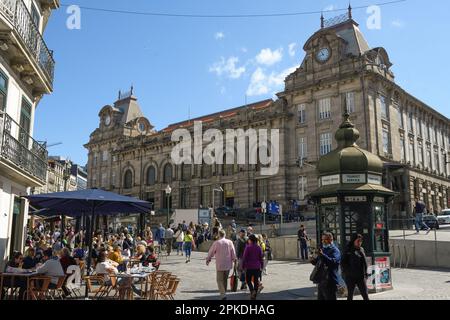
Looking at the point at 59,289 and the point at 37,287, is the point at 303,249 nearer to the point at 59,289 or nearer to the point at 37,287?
the point at 59,289

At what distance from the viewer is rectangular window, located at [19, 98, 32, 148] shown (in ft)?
48.7

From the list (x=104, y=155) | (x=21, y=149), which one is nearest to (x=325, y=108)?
(x=21, y=149)

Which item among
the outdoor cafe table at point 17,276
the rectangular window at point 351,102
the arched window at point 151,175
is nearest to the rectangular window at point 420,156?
the rectangular window at point 351,102

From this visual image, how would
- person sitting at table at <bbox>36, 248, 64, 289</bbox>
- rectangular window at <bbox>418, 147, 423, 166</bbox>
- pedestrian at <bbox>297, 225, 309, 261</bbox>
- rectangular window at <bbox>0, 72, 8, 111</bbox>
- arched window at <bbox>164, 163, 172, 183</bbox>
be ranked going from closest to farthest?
person sitting at table at <bbox>36, 248, 64, 289</bbox>, rectangular window at <bbox>0, 72, 8, 111</bbox>, pedestrian at <bbox>297, 225, 309, 261</bbox>, rectangular window at <bbox>418, 147, 423, 166</bbox>, arched window at <bbox>164, 163, 172, 183</bbox>

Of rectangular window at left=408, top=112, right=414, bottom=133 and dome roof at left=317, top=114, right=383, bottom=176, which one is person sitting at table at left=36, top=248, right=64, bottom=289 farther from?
rectangular window at left=408, top=112, right=414, bottom=133

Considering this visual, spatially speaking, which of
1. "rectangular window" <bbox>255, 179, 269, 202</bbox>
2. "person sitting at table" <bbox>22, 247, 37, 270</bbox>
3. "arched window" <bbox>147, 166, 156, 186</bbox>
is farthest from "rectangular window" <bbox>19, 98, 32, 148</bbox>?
"arched window" <bbox>147, 166, 156, 186</bbox>

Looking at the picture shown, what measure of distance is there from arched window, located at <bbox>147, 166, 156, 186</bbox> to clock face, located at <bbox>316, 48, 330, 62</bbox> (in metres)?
27.0

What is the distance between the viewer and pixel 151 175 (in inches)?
2298

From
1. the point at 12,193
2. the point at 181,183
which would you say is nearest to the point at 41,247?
the point at 12,193

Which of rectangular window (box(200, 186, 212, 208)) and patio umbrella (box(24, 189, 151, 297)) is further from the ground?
rectangular window (box(200, 186, 212, 208))

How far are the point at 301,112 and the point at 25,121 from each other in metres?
30.0

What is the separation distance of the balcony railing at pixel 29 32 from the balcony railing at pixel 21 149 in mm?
2384

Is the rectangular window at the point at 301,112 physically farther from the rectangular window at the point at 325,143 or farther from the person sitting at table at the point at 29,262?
the person sitting at table at the point at 29,262

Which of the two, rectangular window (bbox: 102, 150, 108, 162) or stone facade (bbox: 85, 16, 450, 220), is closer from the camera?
stone facade (bbox: 85, 16, 450, 220)
